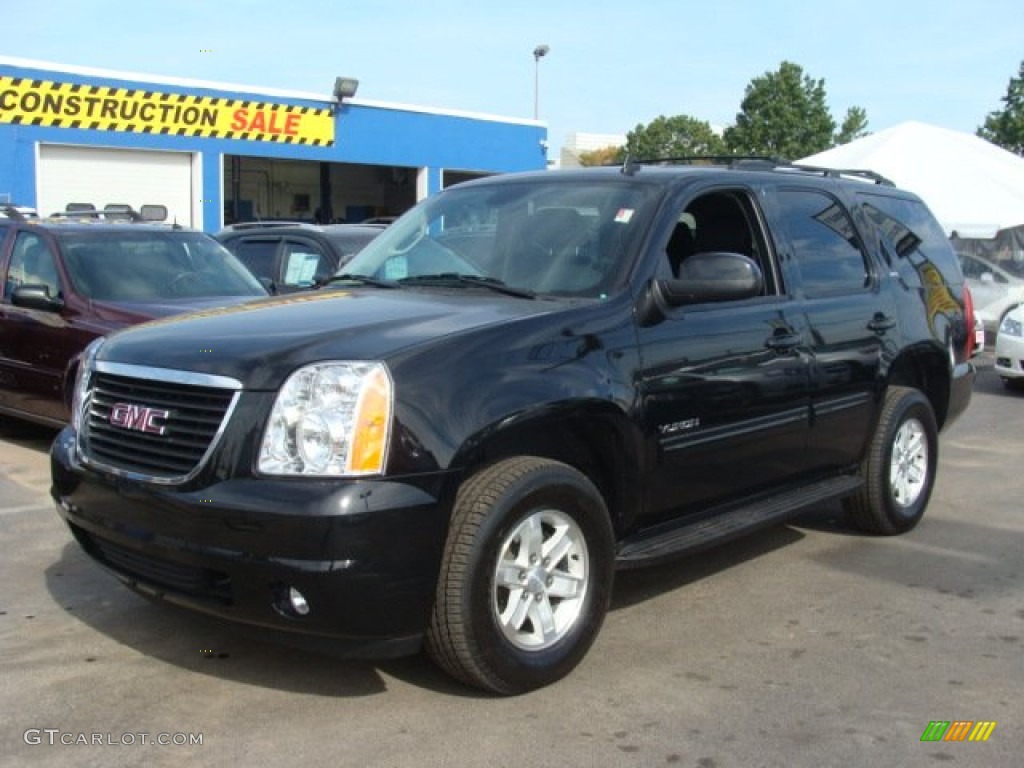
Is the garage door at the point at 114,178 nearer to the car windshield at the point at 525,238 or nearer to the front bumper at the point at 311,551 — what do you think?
the car windshield at the point at 525,238

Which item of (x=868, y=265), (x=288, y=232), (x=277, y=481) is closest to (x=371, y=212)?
(x=288, y=232)

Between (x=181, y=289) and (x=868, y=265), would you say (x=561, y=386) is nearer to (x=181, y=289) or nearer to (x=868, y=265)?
(x=868, y=265)

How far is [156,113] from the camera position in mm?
22984

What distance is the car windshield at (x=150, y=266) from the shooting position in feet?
25.8

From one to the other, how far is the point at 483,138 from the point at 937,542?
24.7 meters

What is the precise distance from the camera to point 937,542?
5.94m

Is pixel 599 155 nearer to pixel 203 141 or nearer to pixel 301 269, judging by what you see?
pixel 203 141

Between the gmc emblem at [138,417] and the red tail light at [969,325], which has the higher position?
the red tail light at [969,325]

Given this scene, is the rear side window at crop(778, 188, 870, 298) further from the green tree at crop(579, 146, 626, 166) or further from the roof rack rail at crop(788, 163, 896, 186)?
the green tree at crop(579, 146, 626, 166)

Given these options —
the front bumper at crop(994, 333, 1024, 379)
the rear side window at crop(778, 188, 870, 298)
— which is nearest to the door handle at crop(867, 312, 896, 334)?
the rear side window at crop(778, 188, 870, 298)

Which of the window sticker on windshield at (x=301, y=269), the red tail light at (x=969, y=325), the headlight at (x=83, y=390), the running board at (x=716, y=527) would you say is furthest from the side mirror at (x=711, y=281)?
the window sticker on windshield at (x=301, y=269)

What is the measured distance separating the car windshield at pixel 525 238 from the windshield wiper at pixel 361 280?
2 centimetres

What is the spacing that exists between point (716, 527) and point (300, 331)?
194 cm

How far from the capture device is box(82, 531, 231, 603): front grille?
3498 millimetres
